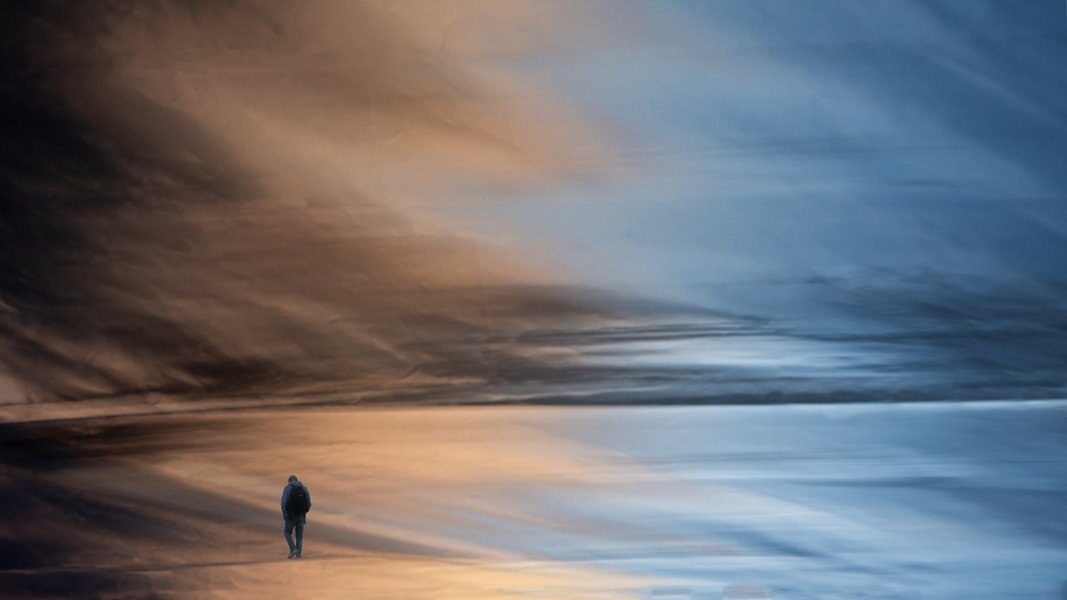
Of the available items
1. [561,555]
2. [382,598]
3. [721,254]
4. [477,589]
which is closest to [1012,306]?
[721,254]

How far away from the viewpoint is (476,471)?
62.2 inches

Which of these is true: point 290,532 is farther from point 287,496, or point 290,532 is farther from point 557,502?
point 557,502

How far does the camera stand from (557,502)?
155 centimetres

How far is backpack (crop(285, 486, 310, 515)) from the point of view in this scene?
1.55 meters

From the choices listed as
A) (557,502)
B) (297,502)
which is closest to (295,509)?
(297,502)

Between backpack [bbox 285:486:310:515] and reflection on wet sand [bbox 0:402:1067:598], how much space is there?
0.03 metres

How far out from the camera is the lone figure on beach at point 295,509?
5.09 feet

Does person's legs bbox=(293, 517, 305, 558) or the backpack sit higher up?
the backpack

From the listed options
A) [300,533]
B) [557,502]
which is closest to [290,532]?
[300,533]

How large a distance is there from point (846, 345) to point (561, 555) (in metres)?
0.54

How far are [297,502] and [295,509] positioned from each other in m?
0.01

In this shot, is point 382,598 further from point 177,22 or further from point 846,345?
point 177,22

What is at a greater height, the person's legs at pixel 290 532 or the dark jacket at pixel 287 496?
the dark jacket at pixel 287 496

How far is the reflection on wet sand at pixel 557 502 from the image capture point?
4.85ft
